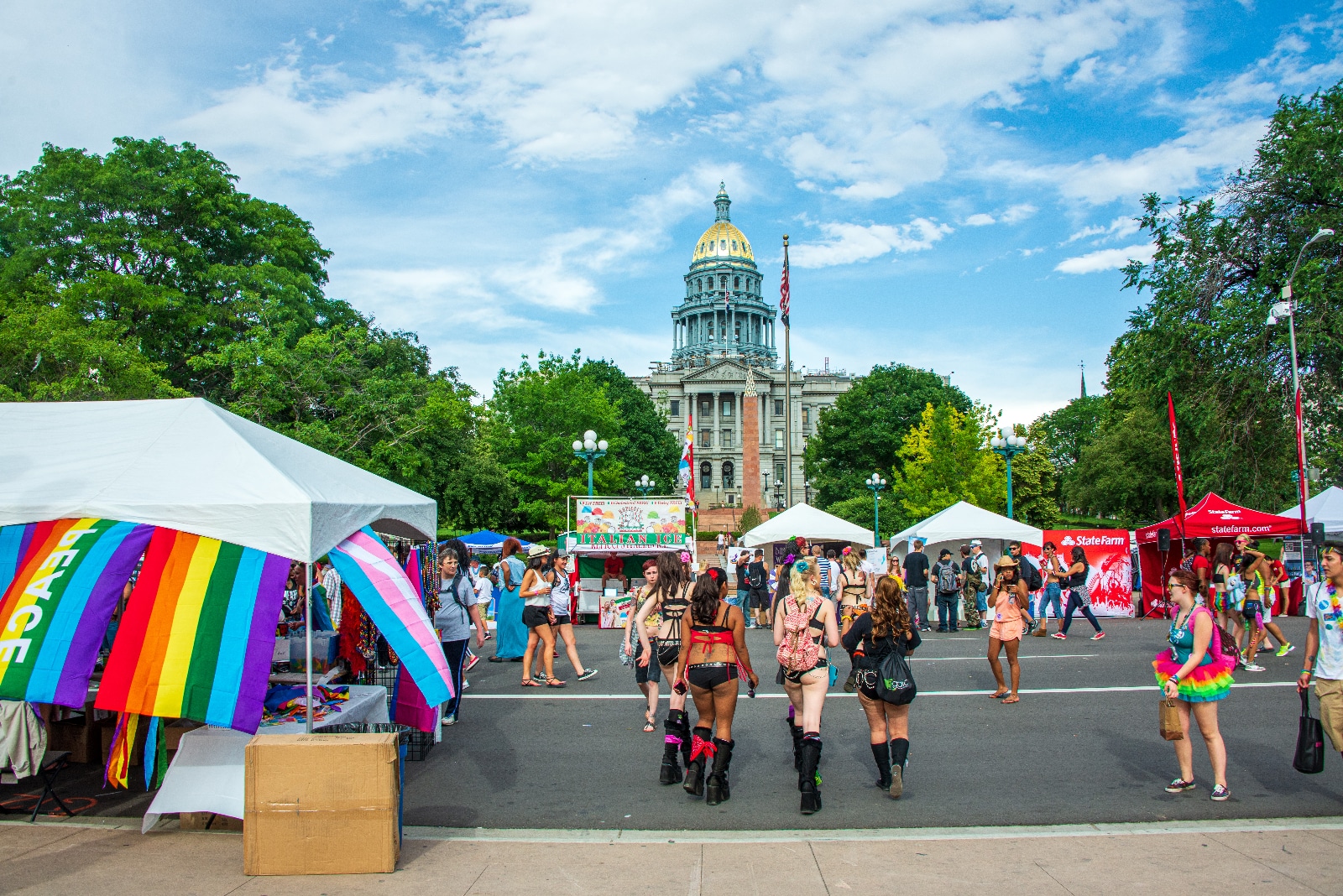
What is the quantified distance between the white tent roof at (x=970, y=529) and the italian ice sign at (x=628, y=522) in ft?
19.6

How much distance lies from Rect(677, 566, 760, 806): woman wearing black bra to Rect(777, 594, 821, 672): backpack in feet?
1.05

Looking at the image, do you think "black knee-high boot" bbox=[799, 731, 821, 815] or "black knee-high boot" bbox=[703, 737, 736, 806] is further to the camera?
"black knee-high boot" bbox=[703, 737, 736, 806]

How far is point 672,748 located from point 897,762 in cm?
171

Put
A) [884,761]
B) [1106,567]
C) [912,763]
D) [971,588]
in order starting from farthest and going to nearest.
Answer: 1. [1106,567]
2. [971,588]
3. [912,763]
4. [884,761]

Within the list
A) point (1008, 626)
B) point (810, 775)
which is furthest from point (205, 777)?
point (1008, 626)

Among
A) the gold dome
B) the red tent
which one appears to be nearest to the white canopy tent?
the red tent

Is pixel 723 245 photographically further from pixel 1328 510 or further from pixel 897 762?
pixel 897 762

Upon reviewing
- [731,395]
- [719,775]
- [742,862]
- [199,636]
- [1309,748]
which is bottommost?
[742,862]

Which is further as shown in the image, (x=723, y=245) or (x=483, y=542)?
(x=723, y=245)

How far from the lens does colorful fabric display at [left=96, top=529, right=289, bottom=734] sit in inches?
223

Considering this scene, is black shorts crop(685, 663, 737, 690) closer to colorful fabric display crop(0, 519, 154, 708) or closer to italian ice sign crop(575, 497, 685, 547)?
colorful fabric display crop(0, 519, 154, 708)

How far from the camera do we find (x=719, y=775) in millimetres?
6379

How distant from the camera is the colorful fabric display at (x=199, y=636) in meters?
5.67

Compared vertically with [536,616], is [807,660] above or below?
below
